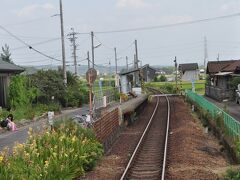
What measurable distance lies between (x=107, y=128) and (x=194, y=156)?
17.8ft

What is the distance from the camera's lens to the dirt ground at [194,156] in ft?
47.0

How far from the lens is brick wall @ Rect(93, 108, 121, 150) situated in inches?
761

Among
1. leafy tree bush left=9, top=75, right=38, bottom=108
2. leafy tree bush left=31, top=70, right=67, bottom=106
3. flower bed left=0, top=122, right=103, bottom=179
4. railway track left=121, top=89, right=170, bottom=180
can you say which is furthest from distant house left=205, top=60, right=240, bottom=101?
flower bed left=0, top=122, right=103, bottom=179

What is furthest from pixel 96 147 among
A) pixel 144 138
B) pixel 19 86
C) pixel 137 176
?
pixel 19 86

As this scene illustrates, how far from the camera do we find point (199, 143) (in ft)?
72.0

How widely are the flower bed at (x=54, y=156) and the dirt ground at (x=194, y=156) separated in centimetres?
254

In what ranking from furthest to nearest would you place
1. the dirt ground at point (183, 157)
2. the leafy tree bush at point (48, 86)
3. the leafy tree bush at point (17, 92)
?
the leafy tree bush at point (48, 86) → the leafy tree bush at point (17, 92) → the dirt ground at point (183, 157)

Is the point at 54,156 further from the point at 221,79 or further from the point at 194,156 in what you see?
the point at 221,79

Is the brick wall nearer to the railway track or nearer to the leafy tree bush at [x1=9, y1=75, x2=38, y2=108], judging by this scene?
the railway track

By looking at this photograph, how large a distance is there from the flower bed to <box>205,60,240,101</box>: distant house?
99.9 feet

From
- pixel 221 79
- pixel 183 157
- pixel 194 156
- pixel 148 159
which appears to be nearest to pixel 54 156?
pixel 148 159

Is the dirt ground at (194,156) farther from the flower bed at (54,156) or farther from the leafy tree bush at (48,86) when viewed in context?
the leafy tree bush at (48,86)

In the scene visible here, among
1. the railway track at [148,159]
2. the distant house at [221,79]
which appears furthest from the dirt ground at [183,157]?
the distant house at [221,79]

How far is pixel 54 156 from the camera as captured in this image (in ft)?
41.5
